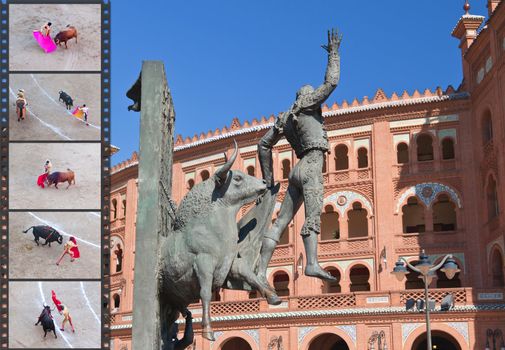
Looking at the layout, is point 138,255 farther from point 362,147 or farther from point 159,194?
point 362,147

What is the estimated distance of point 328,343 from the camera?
135ft

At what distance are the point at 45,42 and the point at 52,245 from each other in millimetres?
2457

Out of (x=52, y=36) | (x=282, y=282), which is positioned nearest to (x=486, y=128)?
(x=282, y=282)

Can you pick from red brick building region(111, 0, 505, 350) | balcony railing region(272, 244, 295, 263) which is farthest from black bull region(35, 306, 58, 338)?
balcony railing region(272, 244, 295, 263)

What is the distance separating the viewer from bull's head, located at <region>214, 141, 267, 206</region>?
730 cm

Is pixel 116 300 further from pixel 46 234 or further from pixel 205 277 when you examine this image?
pixel 205 277

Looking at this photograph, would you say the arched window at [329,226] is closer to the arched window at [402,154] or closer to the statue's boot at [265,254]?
the arched window at [402,154]

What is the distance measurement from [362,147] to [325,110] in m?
2.63

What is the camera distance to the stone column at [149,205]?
272 inches

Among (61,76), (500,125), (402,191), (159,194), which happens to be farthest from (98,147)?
(402,191)

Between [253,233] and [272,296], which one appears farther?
[253,233]

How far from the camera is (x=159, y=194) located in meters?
7.14

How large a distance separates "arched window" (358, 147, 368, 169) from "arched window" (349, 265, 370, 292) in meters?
5.14

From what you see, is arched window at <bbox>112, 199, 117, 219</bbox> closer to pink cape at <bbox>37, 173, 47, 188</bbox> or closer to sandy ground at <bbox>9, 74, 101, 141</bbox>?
sandy ground at <bbox>9, 74, 101, 141</bbox>
